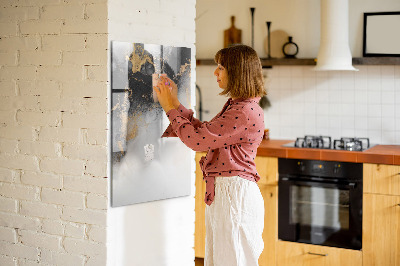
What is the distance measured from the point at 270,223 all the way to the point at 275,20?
165 cm

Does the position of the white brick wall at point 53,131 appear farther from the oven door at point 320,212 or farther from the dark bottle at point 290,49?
the dark bottle at point 290,49

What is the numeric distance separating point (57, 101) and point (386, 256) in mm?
2335

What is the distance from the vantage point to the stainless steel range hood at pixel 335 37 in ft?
13.7

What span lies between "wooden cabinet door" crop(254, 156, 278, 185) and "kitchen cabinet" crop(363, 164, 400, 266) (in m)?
0.62

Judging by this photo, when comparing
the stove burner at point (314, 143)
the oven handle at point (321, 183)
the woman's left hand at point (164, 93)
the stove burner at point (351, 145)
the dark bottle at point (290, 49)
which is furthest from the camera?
the dark bottle at point (290, 49)

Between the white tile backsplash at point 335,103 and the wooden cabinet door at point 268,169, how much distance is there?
664 mm

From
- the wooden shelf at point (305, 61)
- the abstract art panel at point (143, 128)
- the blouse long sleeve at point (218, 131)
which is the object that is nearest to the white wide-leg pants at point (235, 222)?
the blouse long sleeve at point (218, 131)

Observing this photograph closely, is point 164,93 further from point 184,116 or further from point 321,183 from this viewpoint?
point 321,183

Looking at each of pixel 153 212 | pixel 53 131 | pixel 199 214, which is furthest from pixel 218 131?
pixel 199 214

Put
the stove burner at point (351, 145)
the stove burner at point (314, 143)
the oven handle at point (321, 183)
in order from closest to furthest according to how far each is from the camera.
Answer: the oven handle at point (321, 183)
the stove burner at point (351, 145)
the stove burner at point (314, 143)

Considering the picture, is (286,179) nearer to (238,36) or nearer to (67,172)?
(238,36)

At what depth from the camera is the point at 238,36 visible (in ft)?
15.6

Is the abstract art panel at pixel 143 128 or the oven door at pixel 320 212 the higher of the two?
the abstract art panel at pixel 143 128

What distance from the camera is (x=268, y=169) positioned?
408 cm
